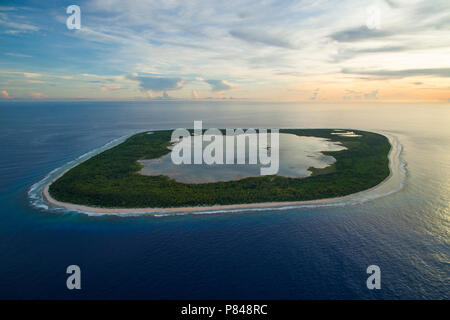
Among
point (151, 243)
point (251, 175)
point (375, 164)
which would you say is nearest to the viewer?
point (151, 243)

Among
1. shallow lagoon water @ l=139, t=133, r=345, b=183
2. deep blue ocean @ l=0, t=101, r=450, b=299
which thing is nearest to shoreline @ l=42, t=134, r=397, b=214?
deep blue ocean @ l=0, t=101, r=450, b=299

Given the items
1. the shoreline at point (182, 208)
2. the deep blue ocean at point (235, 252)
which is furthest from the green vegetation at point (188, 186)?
the deep blue ocean at point (235, 252)

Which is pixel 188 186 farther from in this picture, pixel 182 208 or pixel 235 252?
pixel 235 252

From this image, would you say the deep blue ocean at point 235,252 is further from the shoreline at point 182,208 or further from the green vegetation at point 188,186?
the green vegetation at point 188,186

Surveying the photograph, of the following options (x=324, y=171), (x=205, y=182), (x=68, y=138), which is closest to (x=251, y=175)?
(x=205, y=182)

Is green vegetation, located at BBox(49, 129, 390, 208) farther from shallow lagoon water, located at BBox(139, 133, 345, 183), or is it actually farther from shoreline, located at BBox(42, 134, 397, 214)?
shallow lagoon water, located at BBox(139, 133, 345, 183)

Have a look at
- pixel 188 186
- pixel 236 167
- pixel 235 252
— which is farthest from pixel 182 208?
pixel 236 167
